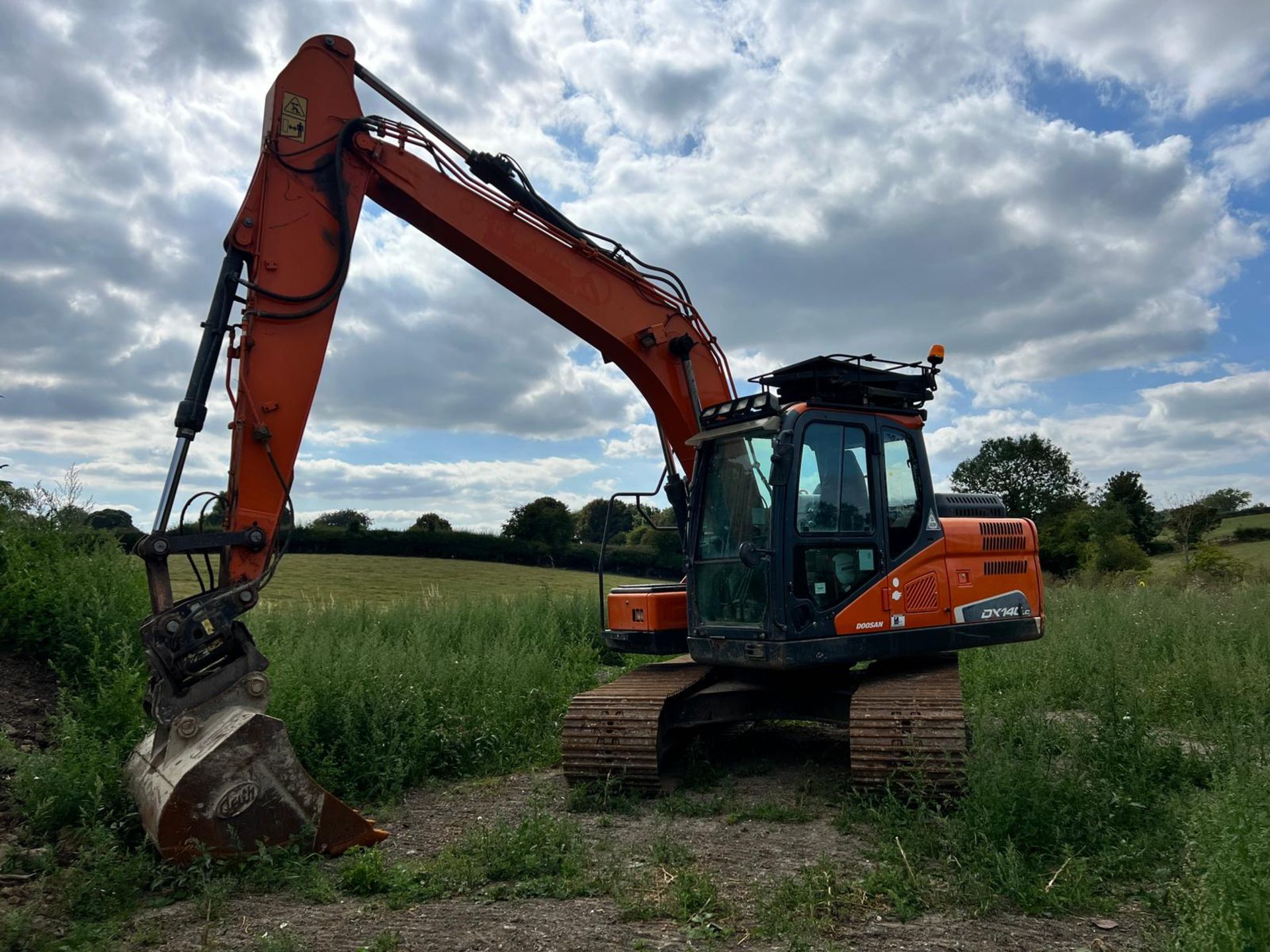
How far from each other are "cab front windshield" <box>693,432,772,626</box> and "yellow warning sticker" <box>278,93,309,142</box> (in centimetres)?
336

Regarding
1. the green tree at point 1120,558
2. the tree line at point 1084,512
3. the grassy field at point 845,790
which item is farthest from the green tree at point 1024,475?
the grassy field at point 845,790

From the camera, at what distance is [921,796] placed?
573cm

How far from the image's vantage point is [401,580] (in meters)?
19.2

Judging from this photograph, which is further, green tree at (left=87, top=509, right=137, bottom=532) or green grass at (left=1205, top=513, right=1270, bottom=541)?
green grass at (left=1205, top=513, right=1270, bottom=541)

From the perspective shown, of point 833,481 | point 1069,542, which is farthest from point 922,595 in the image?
point 1069,542

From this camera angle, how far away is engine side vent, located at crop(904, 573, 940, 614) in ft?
22.3

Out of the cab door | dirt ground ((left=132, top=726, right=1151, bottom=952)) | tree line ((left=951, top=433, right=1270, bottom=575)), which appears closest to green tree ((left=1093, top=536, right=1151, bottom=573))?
tree line ((left=951, top=433, right=1270, bottom=575))

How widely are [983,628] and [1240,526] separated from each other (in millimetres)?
30913

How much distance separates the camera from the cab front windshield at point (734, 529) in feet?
21.5

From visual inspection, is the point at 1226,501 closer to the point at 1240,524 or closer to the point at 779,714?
the point at 1240,524

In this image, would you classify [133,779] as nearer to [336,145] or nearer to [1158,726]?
[336,145]

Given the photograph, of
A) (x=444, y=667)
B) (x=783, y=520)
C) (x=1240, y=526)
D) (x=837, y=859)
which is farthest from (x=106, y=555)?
(x=1240, y=526)

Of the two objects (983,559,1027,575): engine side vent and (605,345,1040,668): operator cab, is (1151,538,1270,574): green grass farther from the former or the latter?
(605,345,1040,668): operator cab

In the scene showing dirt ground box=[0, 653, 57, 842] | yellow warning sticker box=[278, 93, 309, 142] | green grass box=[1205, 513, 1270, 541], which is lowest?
dirt ground box=[0, 653, 57, 842]
